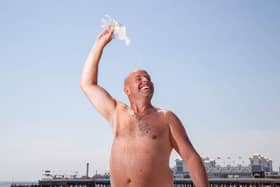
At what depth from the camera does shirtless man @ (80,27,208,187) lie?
8.77ft

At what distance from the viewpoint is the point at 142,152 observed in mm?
2723

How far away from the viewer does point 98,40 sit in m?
3.34

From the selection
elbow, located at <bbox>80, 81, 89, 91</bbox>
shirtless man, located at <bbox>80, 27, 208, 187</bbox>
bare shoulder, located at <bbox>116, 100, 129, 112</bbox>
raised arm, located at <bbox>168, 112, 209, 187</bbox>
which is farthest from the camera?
elbow, located at <bbox>80, 81, 89, 91</bbox>

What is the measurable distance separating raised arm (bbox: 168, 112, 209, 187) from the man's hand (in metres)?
0.86

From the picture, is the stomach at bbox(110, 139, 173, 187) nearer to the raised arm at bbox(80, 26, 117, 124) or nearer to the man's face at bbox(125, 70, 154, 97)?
the man's face at bbox(125, 70, 154, 97)

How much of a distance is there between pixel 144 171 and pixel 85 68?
1.05m

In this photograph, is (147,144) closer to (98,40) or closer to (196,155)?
(196,155)

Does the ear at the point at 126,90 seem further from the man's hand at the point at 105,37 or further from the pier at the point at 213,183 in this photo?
the pier at the point at 213,183

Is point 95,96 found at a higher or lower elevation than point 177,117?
higher

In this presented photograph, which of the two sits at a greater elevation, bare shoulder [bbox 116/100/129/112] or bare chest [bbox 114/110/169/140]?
bare shoulder [bbox 116/100/129/112]

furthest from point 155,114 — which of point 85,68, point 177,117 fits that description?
point 85,68

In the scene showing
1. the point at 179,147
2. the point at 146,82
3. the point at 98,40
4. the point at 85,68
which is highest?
the point at 98,40

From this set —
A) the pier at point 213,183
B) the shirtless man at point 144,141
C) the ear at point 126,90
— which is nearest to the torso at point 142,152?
the shirtless man at point 144,141

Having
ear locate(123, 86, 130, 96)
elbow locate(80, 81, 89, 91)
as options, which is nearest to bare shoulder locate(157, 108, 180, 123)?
ear locate(123, 86, 130, 96)
